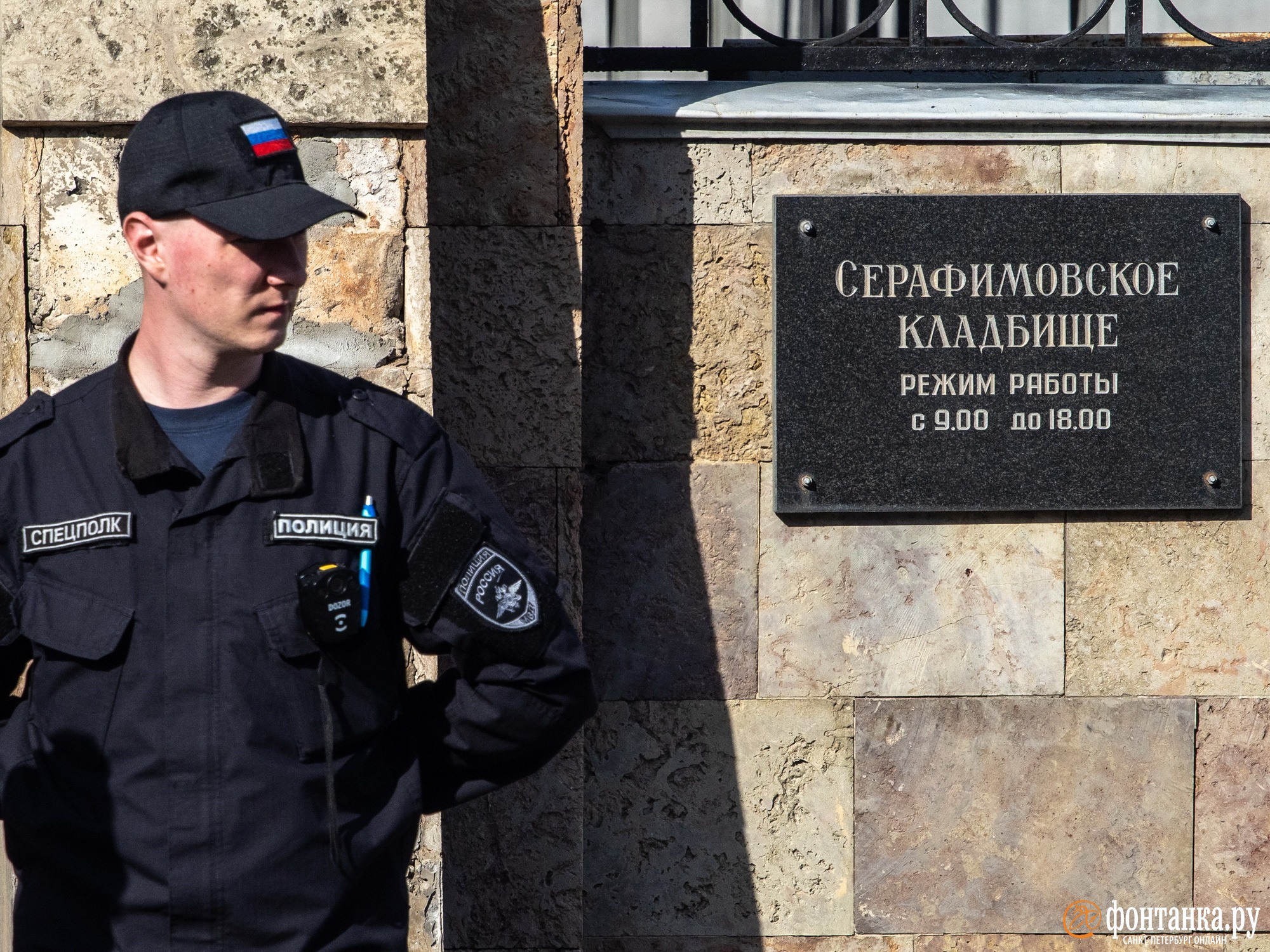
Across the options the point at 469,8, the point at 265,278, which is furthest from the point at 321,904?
the point at 469,8

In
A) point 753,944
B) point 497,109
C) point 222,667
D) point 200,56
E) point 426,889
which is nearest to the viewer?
point 222,667

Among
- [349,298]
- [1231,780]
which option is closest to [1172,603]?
[1231,780]

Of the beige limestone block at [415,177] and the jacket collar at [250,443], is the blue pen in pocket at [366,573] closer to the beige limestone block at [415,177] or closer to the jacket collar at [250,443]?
the jacket collar at [250,443]

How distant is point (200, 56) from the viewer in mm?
2451

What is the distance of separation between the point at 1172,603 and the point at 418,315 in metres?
1.99

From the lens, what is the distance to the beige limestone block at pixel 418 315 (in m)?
2.56

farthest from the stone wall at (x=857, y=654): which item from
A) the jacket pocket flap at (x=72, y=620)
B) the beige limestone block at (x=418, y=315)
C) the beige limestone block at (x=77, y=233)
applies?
the jacket pocket flap at (x=72, y=620)

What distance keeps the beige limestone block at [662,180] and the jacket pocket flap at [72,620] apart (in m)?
1.75

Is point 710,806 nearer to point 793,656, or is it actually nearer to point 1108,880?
point 793,656

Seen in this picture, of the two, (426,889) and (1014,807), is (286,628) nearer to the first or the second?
(426,889)

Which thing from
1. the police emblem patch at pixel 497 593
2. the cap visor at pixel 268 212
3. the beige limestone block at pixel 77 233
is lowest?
the police emblem patch at pixel 497 593

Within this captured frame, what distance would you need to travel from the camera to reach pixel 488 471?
2.98 meters

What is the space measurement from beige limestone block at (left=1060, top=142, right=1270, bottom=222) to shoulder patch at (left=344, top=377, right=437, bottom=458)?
2.00 metres

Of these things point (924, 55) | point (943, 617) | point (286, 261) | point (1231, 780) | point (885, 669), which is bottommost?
point (1231, 780)
